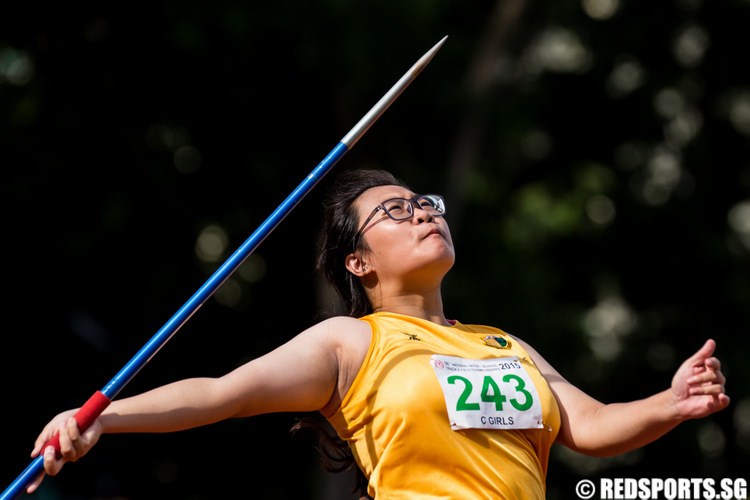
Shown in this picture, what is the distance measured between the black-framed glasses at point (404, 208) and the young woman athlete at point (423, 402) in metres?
0.08

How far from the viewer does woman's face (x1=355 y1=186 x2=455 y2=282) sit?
344cm

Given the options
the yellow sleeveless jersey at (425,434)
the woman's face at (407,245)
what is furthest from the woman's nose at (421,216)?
the yellow sleeveless jersey at (425,434)

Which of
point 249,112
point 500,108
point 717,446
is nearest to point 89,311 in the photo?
point 249,112

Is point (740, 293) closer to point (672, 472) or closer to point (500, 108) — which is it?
point (672, 472)

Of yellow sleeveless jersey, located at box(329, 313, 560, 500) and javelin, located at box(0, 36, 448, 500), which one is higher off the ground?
javelin, located at box(0, 36, 448, 500)

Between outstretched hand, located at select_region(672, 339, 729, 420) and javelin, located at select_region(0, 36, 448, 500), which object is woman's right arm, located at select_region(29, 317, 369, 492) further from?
outstretched hand, located at select_region(672, 339, 729, 420)

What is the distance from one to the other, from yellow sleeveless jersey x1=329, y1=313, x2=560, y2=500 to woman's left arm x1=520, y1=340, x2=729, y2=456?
141 millimetres

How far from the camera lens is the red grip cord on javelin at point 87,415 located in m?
2.66

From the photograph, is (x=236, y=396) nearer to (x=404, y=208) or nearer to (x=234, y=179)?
(x=404, y=208)

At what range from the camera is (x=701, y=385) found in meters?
2.79

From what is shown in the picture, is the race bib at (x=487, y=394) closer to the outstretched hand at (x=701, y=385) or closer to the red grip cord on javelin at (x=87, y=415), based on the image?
the outstretched hand at (x=701, y=385)

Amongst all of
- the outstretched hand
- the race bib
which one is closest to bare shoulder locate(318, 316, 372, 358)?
the race bib

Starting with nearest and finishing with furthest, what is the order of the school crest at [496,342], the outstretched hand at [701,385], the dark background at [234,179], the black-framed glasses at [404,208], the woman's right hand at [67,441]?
the woman's right hand at [67,441] → the outstretched hand at [701,385] → the school crest at [496,342] → the black-framed glasses at [404,208] → the dark background at [234,179]

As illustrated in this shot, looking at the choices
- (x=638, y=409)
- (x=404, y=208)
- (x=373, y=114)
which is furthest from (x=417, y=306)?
(x=638, y=409)
